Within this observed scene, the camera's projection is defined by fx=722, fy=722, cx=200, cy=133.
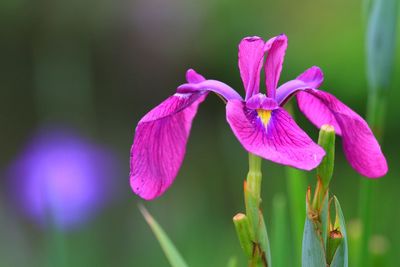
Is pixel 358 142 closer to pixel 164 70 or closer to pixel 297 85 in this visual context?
pixel 297 85

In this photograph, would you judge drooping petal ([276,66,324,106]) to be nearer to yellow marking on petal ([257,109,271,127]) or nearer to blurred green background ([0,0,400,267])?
yellow marking on petal ([257,109,271,127])

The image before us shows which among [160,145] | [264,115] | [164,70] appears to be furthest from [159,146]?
[164,70]

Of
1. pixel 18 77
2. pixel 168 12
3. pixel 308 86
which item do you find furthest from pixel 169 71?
pixel 308 86

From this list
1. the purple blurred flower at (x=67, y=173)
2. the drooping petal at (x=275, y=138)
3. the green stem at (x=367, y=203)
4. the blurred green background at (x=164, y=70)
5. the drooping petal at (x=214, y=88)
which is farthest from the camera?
the blurred green background at (x=164, y=70)

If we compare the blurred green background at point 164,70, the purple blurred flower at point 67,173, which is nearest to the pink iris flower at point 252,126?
the purple blurred flower at point 67,173

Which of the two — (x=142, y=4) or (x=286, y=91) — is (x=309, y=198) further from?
(x=142, y=4)

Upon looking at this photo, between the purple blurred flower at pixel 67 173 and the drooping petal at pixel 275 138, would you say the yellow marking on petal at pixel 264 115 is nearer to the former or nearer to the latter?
the drooping petal at pixel 275 138

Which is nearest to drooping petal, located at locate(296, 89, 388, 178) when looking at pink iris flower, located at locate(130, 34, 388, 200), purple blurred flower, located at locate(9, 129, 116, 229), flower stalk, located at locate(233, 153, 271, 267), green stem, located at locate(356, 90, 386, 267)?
pink iris flower, located at locate(130, 34, 388, 200)
